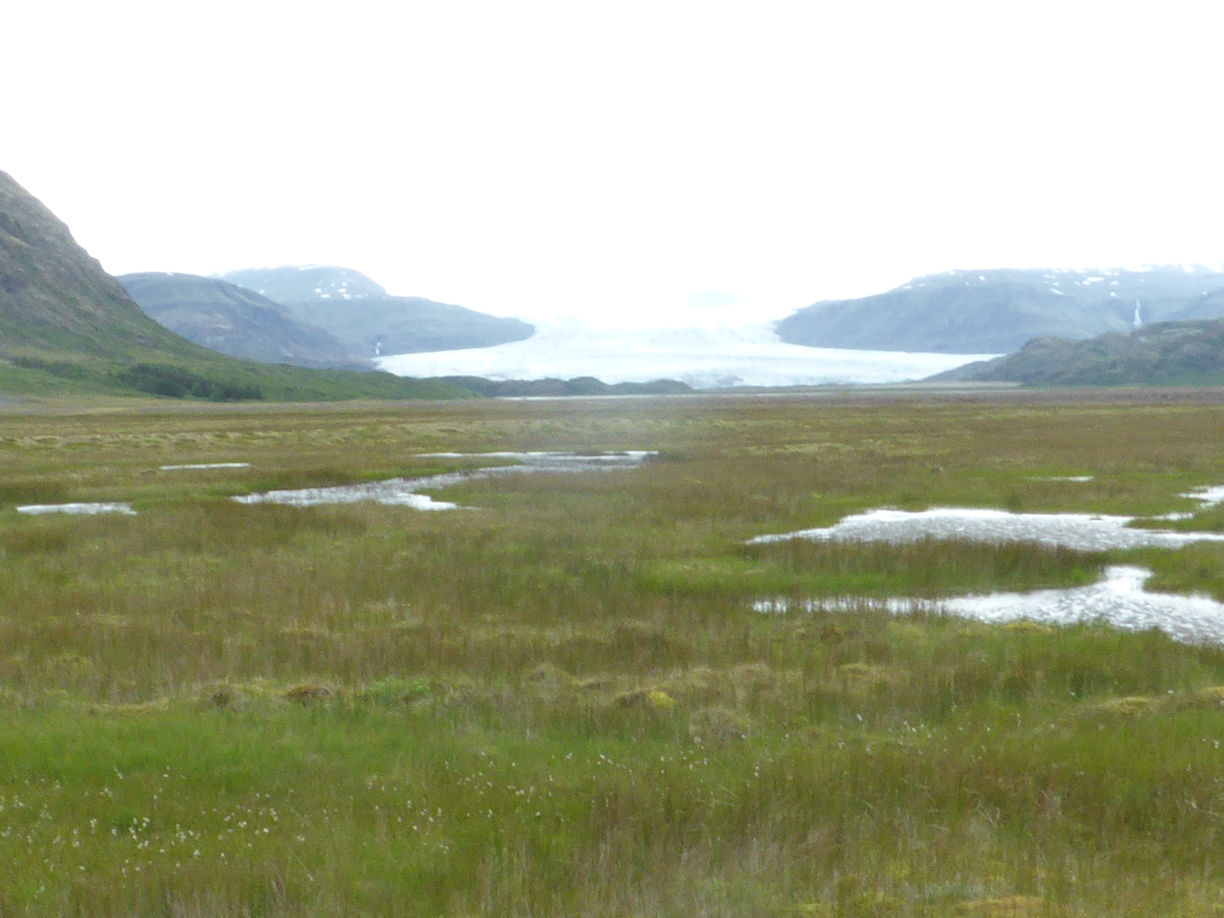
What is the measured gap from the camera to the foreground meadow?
6770 mm

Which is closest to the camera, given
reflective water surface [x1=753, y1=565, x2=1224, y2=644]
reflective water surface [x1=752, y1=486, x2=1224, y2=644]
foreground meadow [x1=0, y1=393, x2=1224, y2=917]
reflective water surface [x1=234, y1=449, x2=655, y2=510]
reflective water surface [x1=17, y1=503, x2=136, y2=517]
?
foreground meadow [x1=0, y1=393, x2=1224, y2=917]

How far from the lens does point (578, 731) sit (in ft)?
33.5

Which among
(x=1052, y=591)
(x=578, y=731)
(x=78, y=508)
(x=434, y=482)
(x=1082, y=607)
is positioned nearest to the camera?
(x=578, y=731)

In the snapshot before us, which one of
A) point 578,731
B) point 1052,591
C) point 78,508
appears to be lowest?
point 1052,591

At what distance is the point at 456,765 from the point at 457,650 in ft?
15.7

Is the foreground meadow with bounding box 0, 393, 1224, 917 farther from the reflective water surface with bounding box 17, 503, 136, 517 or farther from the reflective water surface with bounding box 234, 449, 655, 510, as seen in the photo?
the reflective water surface with bounding box 234, 449, 655, 510

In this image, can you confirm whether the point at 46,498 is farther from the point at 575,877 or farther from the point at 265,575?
the point at 575,877

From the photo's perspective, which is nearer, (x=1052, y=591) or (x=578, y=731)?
(x=578, y=731)

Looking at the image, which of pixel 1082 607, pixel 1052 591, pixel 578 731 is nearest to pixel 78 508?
pixel 578 731

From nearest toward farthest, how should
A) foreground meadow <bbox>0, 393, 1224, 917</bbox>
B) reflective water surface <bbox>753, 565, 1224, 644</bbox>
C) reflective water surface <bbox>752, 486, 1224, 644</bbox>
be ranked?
1. foreground meadow <bbox>0, 393, 1224, 917</bbox>
2. reflective water surface <bbox>753, 565, 1224, 644</bbox>
3. reflective water surface <bbox>752, 486, 1224, 644</bbox>

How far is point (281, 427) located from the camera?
79.7 m

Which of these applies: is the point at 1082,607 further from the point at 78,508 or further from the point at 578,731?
the point at 78,508

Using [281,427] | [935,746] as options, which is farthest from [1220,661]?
[281,427]

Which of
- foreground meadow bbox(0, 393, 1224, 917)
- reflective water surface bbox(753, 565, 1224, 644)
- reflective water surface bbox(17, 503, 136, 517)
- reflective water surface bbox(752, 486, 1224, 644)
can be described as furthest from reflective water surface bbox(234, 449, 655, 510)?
reflective water surface bbox(753, 565, 1224, 644)
